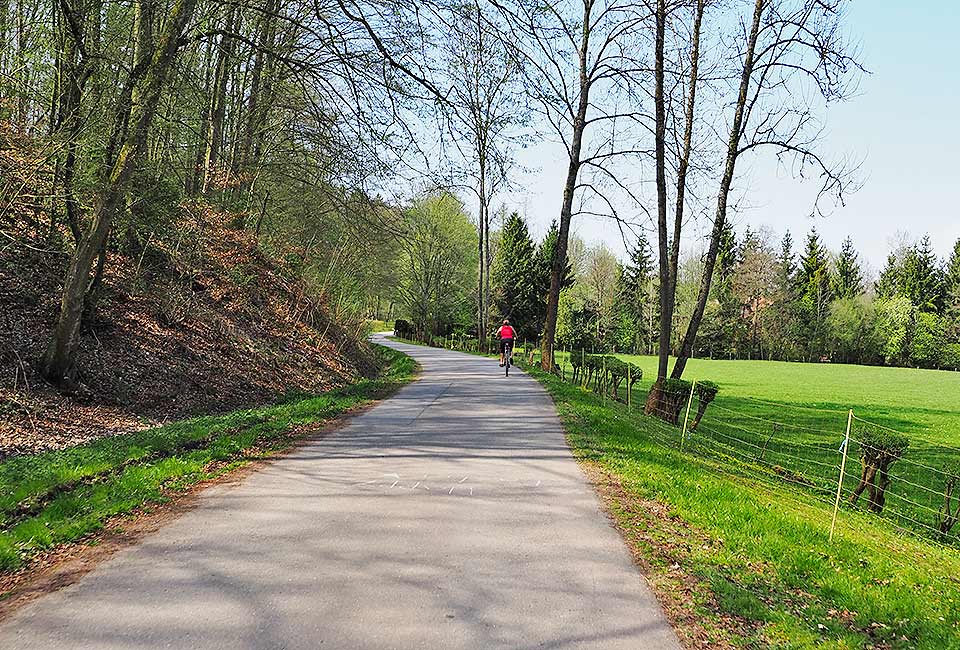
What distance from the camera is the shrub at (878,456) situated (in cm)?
989

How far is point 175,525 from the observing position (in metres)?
5.93

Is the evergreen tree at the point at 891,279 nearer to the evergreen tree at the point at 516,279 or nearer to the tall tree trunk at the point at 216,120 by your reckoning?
the evergreen tree at the point at 516,279

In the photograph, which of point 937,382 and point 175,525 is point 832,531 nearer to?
point 175,525

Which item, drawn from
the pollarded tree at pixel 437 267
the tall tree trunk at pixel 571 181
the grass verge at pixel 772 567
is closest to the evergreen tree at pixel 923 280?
→ the pollarded tree at pixel 437 267

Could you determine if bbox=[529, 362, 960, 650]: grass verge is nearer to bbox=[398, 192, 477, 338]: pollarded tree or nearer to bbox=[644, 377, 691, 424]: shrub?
bbox=[644, 377, 691, 424]: shrub

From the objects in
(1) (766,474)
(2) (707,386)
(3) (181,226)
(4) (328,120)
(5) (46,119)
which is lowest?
(1) (766,474)

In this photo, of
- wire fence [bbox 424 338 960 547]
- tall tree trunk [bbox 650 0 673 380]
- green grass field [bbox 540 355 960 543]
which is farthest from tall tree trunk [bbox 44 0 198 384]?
tall tree trunk [bbox 650 0 673 380]

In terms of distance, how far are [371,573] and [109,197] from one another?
850 centimetres

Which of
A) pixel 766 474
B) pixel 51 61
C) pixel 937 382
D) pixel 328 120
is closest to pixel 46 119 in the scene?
pixel 51 61

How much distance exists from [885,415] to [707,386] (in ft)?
57.3

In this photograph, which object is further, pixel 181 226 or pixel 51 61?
pixel 181 226

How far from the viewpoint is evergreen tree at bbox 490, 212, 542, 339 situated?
62969mm

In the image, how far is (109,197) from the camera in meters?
10.8

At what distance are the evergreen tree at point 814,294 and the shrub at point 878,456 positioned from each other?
74363 mm
